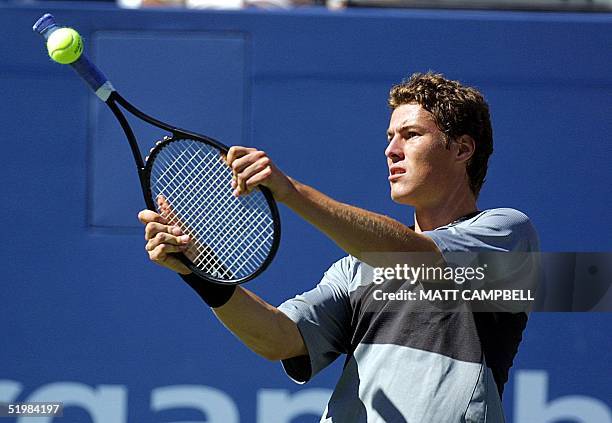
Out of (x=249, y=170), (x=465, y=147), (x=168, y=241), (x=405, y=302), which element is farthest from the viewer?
(x=465, y=147)

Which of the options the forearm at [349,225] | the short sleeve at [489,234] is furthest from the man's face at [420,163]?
the forearm at [349,225]

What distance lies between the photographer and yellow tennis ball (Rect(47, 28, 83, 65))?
199 cm

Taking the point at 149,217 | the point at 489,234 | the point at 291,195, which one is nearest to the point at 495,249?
the point at 489,234

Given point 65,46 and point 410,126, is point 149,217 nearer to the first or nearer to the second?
point 65,46

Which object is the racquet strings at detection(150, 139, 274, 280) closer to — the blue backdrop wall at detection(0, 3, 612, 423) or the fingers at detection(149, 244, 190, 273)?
the fingers at detection(149, 244, 190, 273)

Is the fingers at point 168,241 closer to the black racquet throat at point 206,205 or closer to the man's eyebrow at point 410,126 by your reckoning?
the black racquet throat at point 206,205

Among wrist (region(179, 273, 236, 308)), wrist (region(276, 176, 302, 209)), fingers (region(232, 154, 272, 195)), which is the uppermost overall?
fingers (region(232, 154, 272, 195))

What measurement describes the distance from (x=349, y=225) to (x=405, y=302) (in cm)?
31

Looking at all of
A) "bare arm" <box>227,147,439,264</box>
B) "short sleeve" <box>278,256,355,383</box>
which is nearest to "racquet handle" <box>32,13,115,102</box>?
"bare arm" <box>227,147,439,264</box>

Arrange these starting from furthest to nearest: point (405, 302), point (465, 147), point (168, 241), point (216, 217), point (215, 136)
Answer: point (215, 136), point (216, 217), point (465, 147), point (405, 302), point (168, 241)

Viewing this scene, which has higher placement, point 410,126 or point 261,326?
point 410,126

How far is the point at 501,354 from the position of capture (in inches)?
80.5

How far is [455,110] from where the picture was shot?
84.9 inches

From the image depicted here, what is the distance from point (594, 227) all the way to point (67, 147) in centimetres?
142
